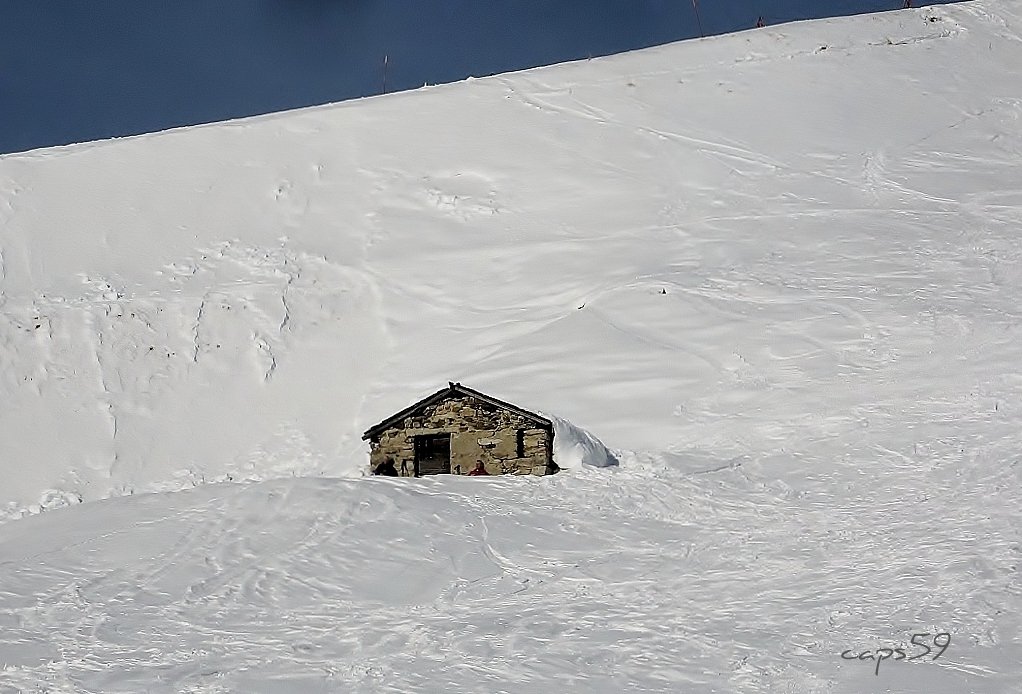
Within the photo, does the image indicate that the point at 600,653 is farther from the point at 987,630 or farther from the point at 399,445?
the point at 399,445

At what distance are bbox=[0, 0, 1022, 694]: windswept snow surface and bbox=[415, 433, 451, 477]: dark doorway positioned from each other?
172 centimetres

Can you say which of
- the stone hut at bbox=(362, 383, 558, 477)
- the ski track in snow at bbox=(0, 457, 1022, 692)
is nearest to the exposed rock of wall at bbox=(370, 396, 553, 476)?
the stone hut at bbox=(362, 383, 558, 477)

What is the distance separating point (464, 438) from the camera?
2109 centimetres

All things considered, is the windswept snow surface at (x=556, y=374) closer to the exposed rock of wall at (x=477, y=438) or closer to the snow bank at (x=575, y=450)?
the snow bank at (x=575, y=450)

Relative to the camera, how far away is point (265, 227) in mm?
38438

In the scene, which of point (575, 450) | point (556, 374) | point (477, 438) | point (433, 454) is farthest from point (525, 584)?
point (556, 374)

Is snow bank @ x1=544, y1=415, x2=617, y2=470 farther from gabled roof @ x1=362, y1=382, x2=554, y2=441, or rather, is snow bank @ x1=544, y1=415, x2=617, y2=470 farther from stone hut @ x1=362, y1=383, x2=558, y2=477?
gabled roof @ x1=362, y1=382, x2=554, y2=441

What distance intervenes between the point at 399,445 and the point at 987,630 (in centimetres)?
1188

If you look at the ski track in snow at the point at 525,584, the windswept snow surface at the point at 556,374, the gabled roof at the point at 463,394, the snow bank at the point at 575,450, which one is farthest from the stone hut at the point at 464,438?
the ski track in snow at the point at 525,584

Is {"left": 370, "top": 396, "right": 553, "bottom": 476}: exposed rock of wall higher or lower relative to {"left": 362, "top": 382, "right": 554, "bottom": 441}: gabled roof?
lower

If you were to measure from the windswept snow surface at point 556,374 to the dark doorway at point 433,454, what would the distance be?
5.63 feet

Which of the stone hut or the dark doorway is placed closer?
the stone hut

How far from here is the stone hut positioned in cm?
2092

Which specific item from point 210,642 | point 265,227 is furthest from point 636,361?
point 210,642
